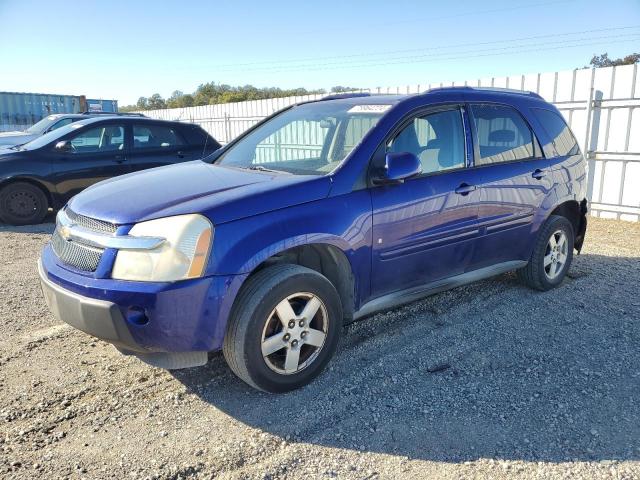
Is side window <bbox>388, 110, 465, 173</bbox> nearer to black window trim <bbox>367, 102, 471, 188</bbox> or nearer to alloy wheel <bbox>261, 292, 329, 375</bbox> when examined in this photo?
black window trim <bbox>367, 102, 471, 188</bbox>

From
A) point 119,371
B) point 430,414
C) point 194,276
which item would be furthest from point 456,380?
point 119,371

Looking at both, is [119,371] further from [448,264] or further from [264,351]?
[448,264]

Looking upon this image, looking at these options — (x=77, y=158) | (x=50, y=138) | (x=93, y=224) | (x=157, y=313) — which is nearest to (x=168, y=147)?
(x=77, y=158)

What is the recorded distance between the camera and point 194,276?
8.80ft

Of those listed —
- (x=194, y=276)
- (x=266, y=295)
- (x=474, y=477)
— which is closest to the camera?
(x=474, y=477)

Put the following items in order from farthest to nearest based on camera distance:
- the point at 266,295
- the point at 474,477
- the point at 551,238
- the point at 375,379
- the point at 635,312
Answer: the point at 551,238, the point at 635,312, the point at 375,379, the point at 266,295, the point at 474,477

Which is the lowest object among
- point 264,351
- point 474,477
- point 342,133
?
point 474,477

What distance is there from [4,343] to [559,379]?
3.93 metres

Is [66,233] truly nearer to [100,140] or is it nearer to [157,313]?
[157,313]

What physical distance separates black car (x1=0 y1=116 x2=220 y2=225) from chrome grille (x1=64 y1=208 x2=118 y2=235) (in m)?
5.58

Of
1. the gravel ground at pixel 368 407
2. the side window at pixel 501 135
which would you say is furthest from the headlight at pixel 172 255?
the side window at pixel 501 135

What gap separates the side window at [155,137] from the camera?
28.5 feet

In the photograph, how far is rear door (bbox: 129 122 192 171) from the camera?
8633 millimetres

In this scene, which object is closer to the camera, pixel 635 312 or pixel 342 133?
pixel 342 133
